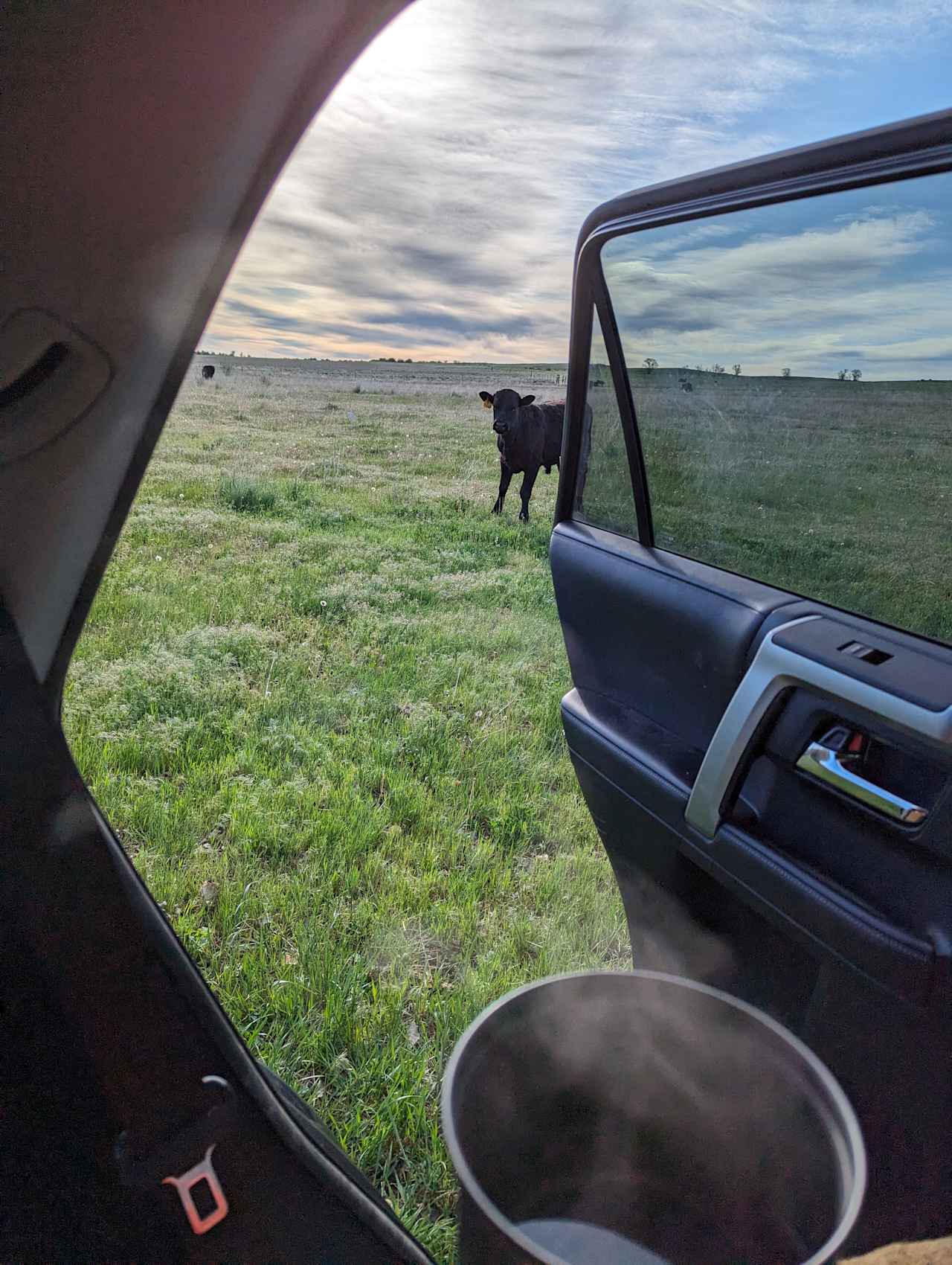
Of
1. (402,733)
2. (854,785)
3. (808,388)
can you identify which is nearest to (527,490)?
(402,733)

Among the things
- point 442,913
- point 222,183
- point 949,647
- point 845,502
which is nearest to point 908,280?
point 845,502

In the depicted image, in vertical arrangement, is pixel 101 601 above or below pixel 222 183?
below

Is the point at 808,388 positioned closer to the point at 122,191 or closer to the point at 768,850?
the point at 768,850

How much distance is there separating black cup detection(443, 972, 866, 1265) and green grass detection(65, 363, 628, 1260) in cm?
40

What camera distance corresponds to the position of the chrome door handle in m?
1.13

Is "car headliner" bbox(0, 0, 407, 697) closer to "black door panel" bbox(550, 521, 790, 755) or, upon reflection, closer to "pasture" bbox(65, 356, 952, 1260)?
"pasture" bbox(65, 356, 952, 1260)

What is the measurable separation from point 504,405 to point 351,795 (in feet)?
17.9

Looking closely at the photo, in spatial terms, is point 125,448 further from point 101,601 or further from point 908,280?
Answer: point 101,601

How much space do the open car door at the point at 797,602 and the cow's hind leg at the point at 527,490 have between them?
5.82 metres

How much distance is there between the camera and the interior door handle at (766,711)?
3.61ft

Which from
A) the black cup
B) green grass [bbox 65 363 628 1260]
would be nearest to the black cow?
green grass [bbox 65 363 628 1260]

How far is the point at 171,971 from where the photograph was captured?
2.15 ft

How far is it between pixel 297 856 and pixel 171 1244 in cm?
178

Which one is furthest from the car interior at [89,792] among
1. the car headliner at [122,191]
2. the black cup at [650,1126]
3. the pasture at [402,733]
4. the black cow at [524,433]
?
the black cow at [524,433]
